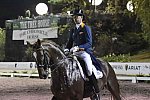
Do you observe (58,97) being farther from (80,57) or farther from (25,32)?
(25,32)

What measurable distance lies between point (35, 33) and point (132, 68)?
822cm

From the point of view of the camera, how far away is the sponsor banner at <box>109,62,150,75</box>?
62.5 ft

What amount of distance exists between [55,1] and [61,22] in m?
2.50

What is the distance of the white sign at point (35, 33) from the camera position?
960 inches

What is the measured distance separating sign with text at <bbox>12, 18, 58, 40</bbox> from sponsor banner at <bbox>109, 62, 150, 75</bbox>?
19.1 ft

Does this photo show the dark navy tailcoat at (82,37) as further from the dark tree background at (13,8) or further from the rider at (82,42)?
the dark tree background at (13,8)

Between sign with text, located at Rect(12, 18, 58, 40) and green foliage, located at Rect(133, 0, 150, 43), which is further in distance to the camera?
sign with text, located at Rect(12, 18, 58, 40)

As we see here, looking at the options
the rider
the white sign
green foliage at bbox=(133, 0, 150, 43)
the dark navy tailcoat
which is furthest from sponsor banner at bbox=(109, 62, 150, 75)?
the dark navy tailcoat

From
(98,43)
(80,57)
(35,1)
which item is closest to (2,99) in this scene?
(80,57)

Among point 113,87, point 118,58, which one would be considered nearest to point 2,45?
point 118,58

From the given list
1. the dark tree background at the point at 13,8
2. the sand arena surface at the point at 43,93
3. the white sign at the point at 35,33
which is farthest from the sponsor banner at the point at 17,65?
the dark tree background at the point at 13,8

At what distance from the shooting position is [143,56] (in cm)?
2381

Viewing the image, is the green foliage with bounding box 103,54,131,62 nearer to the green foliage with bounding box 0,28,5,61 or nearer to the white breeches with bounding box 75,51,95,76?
the green foliage with bounding box 0,28,5,61

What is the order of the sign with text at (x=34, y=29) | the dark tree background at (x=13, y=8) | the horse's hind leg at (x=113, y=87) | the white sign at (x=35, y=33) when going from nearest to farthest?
the horse's hind leg at (x=113, y=87) → the white sign at (x=35, y=33) → the sign with text at (x=34, y=29) → the dark tree background at (x=13, y=8)
